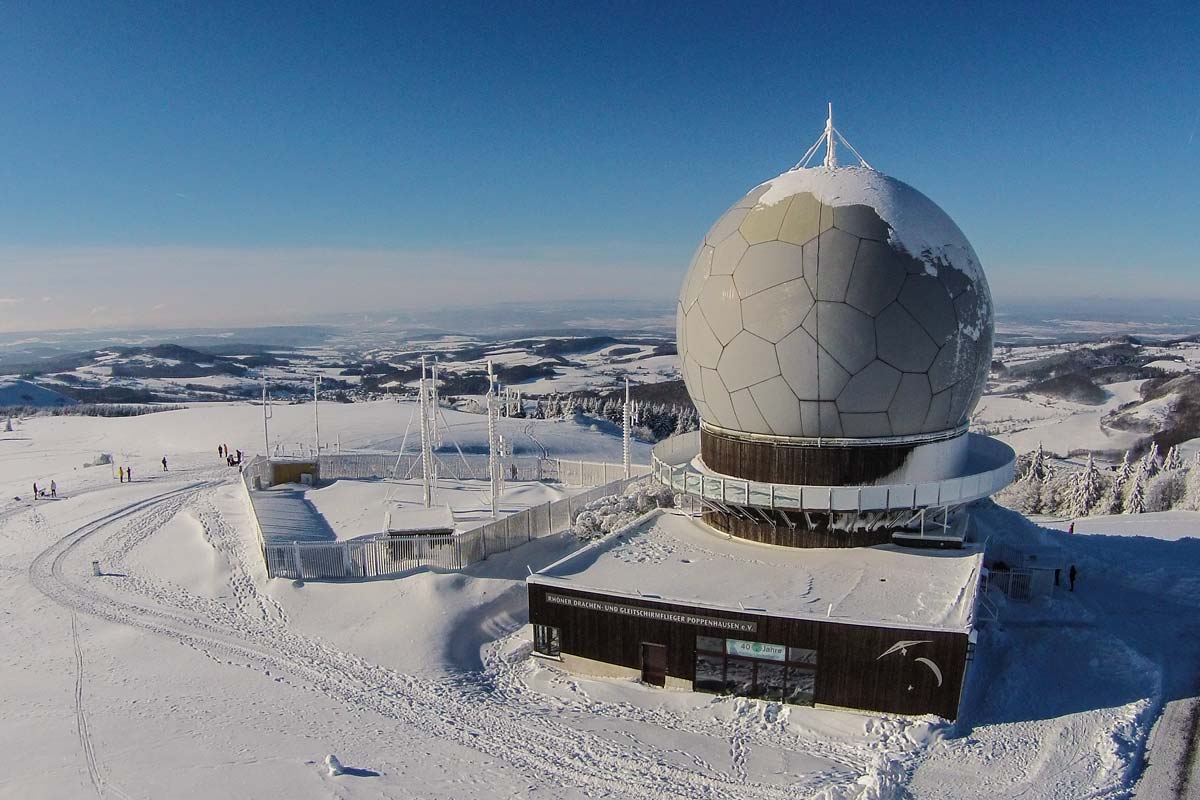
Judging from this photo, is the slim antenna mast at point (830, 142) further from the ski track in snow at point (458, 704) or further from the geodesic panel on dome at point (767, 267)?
the ski track in snow at point (458, 704)

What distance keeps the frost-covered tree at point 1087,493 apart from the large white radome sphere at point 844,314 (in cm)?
3585

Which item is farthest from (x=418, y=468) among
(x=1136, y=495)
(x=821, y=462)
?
(x=1136, y=495)

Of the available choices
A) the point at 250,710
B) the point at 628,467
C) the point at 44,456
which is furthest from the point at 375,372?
the point at 250,710

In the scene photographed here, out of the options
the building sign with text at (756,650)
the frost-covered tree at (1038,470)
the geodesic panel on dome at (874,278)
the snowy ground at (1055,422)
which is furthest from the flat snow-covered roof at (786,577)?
the snowy ground at (1055,422)

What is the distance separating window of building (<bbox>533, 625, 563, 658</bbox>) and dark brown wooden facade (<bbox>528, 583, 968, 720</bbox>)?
0.21 meters

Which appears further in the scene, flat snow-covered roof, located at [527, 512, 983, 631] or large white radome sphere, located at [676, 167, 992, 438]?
large white radome sphere, located at [676, 167, 992, 438]

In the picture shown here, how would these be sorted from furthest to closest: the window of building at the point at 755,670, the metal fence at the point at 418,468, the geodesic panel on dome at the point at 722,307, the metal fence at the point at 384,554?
the metal fence at the point at 418,468 < the metal fence at the point at 384,554 < the geodesic panel on dome at the point at 722,307 < the window of building at the point at 755,670

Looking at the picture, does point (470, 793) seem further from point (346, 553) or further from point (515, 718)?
point (346, 553)

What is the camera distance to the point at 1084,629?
666 inches

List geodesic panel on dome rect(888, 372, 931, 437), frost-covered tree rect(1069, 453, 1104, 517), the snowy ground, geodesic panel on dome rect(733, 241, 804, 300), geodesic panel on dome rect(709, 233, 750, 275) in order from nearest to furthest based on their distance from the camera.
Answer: geodesic panel on dome rect(888, 372, 931, 437), geodesic panel on dome rect(733, 241, 804, 300), geodesic panel on dome rect(709, 233, 750, 275), frost-covered tree rect(1069, 453, 1104, 517), the snowy ground

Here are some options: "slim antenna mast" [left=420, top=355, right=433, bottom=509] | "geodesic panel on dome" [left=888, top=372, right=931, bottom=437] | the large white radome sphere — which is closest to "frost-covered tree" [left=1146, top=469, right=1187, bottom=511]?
the large white radome sphere

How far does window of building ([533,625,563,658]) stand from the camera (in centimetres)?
1581

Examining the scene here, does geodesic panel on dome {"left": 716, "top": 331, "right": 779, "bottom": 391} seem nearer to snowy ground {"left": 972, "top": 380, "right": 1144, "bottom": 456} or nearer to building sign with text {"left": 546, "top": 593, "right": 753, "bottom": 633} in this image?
building sign with text {"left": 546, "top": 593, "right": 753, "bottom": 633}

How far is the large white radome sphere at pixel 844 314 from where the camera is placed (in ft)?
52.7
